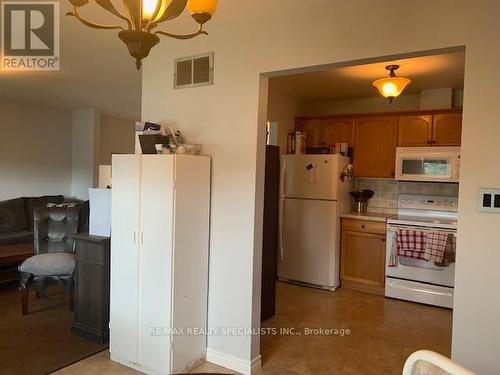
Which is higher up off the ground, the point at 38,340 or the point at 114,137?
the point at 114,137

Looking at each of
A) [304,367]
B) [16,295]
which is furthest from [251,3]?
[16,295]

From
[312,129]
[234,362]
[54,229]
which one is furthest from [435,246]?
[54,229]

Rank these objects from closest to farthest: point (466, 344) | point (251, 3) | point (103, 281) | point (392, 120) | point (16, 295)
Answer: point (466, 344), point (251, 3), point (103, 281), point (16, 295), point (392, 120)

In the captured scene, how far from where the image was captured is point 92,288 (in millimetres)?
2949

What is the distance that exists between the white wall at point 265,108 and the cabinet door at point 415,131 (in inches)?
103

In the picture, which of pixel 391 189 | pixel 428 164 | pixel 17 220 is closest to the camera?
pixel 428 164

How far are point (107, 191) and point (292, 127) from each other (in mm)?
2994

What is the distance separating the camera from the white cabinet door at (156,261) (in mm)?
2453

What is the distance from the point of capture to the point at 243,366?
8.52 ft

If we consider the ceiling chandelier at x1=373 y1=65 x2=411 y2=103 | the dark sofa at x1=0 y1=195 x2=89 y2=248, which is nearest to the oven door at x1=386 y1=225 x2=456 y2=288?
the ceiling chandelier at x1=373 y1=65 x2=411 y2=103

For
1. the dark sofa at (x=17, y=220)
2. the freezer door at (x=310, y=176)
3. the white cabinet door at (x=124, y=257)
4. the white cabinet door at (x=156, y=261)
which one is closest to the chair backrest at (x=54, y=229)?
the dark sofa at (x=17, y=220)

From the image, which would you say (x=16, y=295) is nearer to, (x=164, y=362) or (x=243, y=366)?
(x=164, y=362)

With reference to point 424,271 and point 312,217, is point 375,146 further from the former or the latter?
point 424,271

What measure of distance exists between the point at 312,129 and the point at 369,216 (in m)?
1.47
